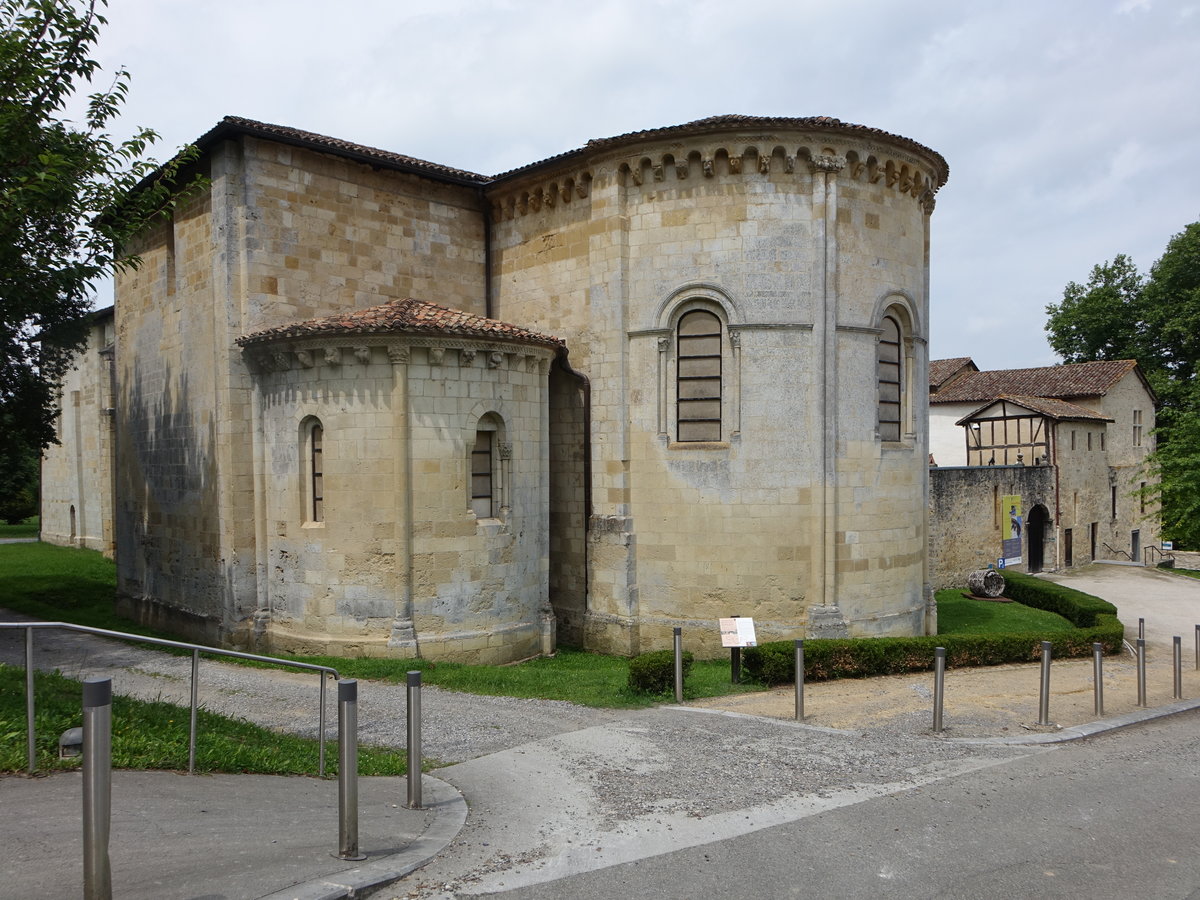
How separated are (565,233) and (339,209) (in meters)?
4.64

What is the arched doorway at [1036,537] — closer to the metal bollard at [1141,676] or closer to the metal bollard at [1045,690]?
the metal bollard at [1141,676]

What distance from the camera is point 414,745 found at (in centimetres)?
733

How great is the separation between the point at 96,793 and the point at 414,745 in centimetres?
319

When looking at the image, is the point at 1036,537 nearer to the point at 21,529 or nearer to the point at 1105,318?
the point at 1105,318

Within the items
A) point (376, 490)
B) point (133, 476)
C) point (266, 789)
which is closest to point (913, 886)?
point (266, 789)

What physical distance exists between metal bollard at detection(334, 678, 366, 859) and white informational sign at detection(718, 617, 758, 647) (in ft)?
24.7

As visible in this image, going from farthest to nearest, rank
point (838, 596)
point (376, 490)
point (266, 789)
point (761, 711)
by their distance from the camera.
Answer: point (838, 596)
point (376, 490)
point (761, 711)
point (266, 789)

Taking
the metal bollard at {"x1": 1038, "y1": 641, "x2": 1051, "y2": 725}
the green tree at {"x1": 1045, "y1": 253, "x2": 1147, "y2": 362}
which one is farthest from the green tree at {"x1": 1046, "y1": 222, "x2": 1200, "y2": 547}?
the metal bollard at {"x1": 1038, "y1": 641, "x2": 1051, "y2": 725}

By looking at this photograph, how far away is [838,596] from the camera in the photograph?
50.8 feet

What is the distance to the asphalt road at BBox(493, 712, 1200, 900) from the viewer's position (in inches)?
241

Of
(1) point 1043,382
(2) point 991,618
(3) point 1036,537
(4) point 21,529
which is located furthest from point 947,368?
(4) point 21,529

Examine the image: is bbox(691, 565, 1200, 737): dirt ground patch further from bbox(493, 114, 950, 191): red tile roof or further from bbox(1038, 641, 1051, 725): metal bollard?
bbox(493, 114, 950, 191): red tile roof

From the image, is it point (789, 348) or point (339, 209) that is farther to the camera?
point (339, 209)

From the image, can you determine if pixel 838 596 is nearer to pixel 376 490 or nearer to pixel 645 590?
pixel 645 590
